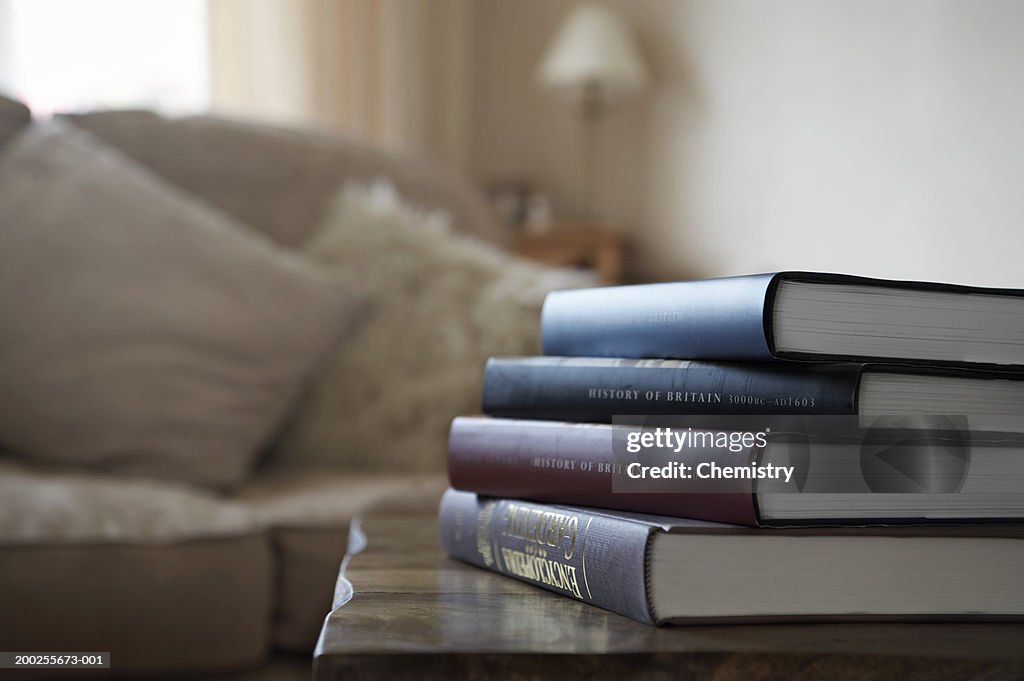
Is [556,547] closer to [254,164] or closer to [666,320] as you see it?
[666,320]

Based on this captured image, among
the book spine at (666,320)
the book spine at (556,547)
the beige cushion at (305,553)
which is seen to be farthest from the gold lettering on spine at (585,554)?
the beige cushion at (305,553)

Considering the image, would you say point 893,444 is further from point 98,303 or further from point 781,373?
point 98,303

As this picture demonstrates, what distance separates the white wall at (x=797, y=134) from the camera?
0.91 meters

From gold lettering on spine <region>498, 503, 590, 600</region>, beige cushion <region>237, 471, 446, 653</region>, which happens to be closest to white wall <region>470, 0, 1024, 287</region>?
gold lettering on spine <region>498, 503, 590, 600</region>

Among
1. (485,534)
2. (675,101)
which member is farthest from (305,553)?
(675,101)

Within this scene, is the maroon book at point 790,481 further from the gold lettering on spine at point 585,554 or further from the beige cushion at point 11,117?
the beige cushion at point 11,117

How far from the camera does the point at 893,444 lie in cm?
47

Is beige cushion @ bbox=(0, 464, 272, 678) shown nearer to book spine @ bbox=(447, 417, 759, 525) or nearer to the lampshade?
book spine @ bbox=(447, 417, 759, 525)

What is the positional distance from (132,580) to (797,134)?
4.44 feet

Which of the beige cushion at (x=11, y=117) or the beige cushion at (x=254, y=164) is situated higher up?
the beige cushion at (x=11, y=117)

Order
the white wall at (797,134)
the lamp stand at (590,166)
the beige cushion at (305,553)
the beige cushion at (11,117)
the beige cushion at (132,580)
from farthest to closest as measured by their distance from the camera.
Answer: the lamp stand at (590,166) → the beige cushion at (11,117) → the beige cushion at (305,553) → the beige cushion at (132,580) → the white wall at (797,134)

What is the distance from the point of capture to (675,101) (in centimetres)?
293

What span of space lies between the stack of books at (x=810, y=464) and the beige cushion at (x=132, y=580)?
0.69 m

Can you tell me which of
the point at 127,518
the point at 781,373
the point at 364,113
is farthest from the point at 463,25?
the point at 781,373
